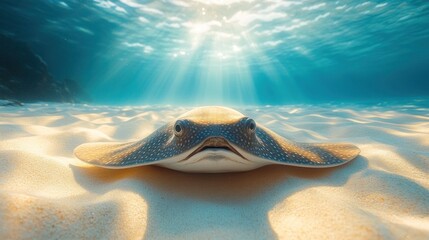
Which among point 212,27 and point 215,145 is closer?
point 215,145

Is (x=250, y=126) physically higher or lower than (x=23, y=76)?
lower

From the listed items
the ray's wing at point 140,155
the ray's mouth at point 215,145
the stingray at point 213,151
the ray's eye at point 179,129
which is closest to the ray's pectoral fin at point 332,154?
the stingray at point 213,151

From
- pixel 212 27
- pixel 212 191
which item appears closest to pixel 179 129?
pixel 212 191

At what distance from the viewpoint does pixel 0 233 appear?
1.40 m

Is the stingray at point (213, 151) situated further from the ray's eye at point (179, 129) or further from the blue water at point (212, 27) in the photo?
the blue water at point (212, 27)

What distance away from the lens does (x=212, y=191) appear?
230 cm

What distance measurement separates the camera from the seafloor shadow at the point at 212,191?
70.8 inches

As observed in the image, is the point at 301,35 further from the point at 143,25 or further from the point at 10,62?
the point at 10,62

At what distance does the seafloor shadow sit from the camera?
1798mm

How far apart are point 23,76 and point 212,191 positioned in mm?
25042

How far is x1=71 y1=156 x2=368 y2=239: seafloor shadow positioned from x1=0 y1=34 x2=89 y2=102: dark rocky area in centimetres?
2093

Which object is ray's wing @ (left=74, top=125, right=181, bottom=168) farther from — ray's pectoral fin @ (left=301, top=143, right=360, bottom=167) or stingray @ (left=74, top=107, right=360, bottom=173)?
ray's pectoral fin @ (left=301, top=143, right=360, bottom=167)

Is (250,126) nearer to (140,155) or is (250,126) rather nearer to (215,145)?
(215,145)

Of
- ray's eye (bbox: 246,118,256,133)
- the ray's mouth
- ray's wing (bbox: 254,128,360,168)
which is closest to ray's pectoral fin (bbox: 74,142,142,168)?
the ray's mouth
